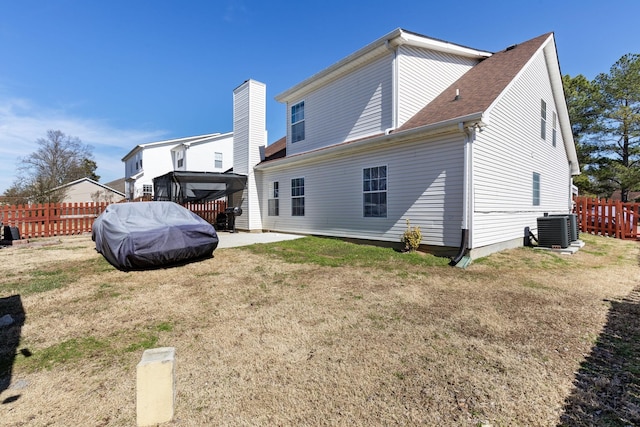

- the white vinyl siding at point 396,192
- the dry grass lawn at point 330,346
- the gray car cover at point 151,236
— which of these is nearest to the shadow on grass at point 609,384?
the dry grass lawn at point 330,346

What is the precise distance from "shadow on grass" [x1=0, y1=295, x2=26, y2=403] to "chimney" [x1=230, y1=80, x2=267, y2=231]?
29.4 ft

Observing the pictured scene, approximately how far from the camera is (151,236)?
5832 mm

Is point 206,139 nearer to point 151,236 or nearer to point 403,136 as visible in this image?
point 151,236

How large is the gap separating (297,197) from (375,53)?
5639 mm

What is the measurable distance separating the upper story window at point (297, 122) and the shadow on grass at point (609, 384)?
10.8m

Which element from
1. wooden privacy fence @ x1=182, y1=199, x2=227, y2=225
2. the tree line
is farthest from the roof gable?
the tree line

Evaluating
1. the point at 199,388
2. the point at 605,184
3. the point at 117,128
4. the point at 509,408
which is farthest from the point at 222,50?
the point at 605,184

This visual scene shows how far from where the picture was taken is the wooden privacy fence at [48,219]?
1161cm

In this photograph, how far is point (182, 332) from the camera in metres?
3.23

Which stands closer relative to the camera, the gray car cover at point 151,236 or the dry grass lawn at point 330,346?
the dry grass lawn at point 330,346

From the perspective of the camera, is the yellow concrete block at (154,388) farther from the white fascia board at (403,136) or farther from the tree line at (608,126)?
the tree line at (608,126)

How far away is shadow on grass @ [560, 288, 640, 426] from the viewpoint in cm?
189

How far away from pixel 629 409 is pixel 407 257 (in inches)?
197

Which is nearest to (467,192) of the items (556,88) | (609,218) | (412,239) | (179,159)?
(412,239)
